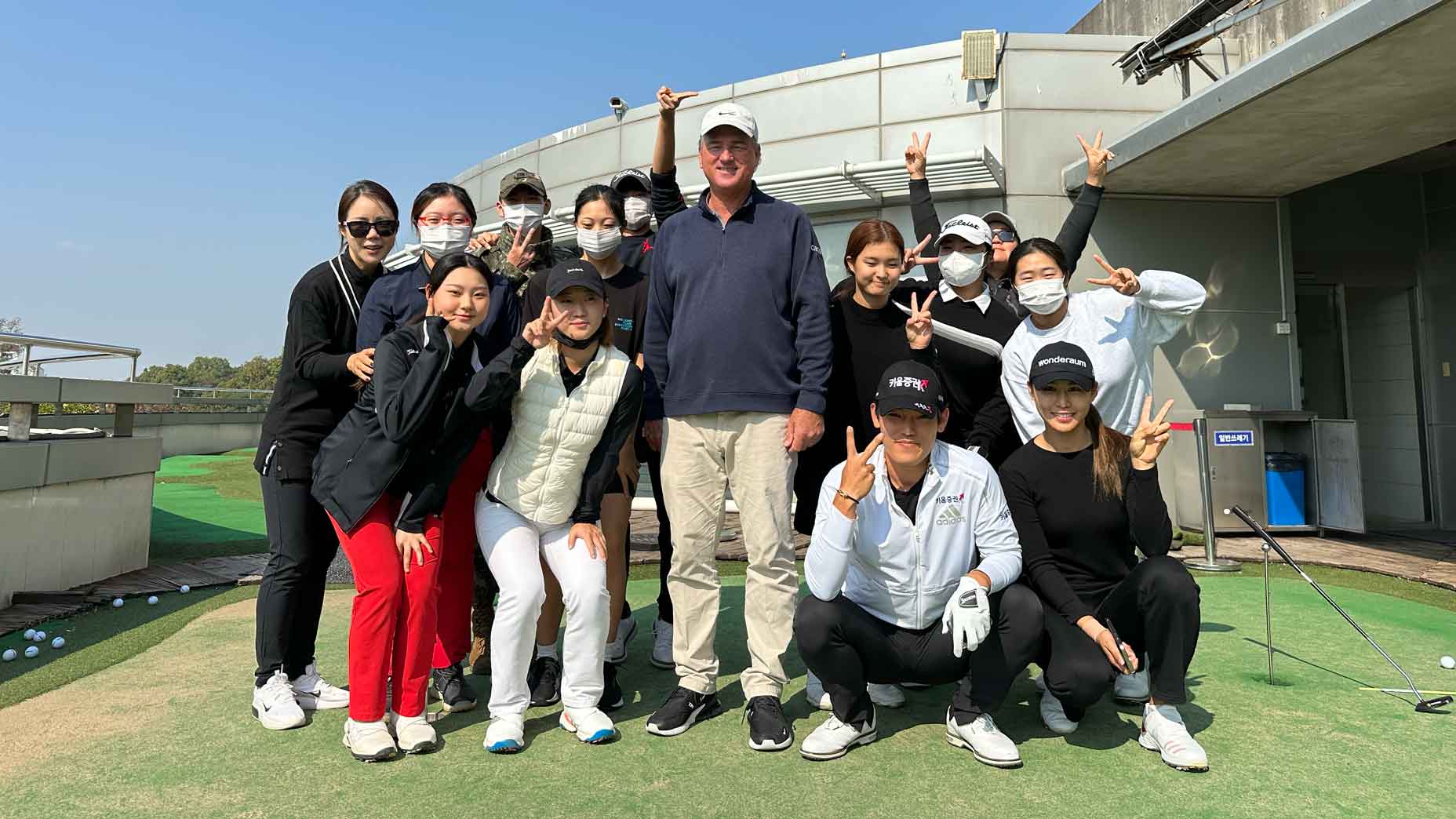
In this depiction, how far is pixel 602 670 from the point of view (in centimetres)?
307

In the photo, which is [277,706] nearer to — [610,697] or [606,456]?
[610,697]

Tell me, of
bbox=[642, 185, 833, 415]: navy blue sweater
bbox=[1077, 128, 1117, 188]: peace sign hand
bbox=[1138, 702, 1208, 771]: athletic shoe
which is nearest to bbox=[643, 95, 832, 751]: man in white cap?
bbox=[642, 185, 833, 415]: navy blue sweater

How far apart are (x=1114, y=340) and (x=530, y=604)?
256 centimetres

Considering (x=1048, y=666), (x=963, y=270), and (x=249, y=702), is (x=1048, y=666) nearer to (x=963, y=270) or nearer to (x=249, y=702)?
(x=963, y=270)

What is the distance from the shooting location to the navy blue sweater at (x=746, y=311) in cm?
304

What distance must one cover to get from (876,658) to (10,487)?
5324mm

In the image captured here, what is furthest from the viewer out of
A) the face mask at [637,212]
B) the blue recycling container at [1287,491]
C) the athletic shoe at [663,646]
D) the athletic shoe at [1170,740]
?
the blue recycling container at [1287,491]

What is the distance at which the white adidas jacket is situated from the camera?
2.79m

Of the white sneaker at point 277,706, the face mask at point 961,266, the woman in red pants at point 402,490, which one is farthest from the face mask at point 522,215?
the white sneaker at point 277,706

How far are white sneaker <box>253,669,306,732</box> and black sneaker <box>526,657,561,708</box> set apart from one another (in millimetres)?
856

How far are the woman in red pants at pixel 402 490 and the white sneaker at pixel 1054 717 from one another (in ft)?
7.30

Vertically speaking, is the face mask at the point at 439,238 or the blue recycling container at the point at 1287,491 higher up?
the face mask at the point at 439,238

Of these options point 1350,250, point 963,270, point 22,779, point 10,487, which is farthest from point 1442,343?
point 10,487

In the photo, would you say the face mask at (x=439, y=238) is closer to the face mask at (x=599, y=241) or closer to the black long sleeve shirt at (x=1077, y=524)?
the face mask at (x=599, y=241)
